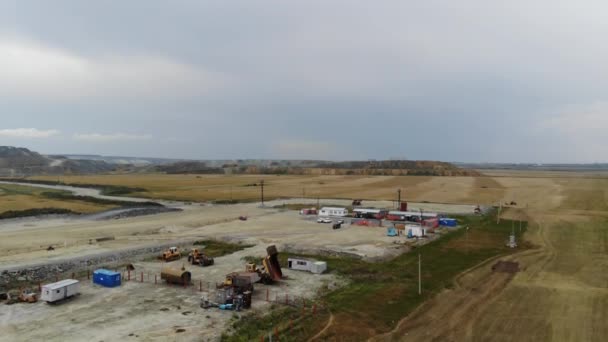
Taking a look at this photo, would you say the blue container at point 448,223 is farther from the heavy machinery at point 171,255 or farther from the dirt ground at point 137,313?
the heavy machinery at point 171,255

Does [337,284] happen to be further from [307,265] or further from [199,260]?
[199,260]

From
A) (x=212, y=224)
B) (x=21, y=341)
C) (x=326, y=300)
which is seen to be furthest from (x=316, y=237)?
(x=21, y=341)

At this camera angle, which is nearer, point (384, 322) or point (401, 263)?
point (384, 322)

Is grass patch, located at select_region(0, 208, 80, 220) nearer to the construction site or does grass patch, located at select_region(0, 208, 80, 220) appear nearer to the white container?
the construction site

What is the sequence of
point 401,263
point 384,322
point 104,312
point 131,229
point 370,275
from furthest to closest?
point 131,229
point 401,263
point 370,275
point 104,312
point 384,322

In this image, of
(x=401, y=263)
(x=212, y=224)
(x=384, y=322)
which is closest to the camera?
(x=384, y=322)

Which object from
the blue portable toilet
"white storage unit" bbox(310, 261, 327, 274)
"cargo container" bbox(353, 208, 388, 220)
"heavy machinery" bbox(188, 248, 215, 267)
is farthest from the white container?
the blue portable toilet

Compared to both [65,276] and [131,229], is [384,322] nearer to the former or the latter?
[65,276]
